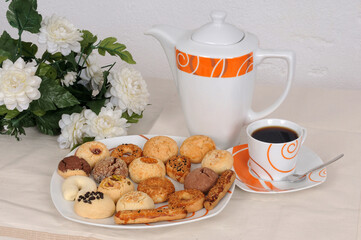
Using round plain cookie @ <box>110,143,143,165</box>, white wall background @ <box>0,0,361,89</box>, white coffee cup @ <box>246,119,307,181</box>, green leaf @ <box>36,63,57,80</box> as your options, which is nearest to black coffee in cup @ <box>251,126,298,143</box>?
white coffee cup @ <box>246,119,307,181</box>

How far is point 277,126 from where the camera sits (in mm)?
902

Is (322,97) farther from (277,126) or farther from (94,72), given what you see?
(94,72)

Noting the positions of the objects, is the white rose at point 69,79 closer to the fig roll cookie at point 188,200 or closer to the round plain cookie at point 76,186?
the round plain cookie at point 76,186

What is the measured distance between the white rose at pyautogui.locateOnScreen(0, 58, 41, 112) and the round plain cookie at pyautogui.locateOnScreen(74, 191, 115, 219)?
257mm

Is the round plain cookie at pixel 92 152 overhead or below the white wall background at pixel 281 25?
overhead

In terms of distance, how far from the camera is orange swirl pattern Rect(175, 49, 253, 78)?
35.2 inches

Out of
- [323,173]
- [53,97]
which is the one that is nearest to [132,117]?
[53,97]

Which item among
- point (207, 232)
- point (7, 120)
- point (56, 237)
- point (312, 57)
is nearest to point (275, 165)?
point (207, 232)

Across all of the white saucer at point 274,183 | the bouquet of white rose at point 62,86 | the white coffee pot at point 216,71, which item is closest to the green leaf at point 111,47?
the bouquet of white rose at point 62,86

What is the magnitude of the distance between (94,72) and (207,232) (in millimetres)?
476

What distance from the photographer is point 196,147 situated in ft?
3.01

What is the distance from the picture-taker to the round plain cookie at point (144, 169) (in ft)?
2.82

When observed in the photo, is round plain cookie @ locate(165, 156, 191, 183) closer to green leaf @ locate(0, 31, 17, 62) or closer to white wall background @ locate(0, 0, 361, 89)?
green leaf @ locate(0, 31, 17, 62)

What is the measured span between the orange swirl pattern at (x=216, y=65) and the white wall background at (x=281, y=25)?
0.69 meters
